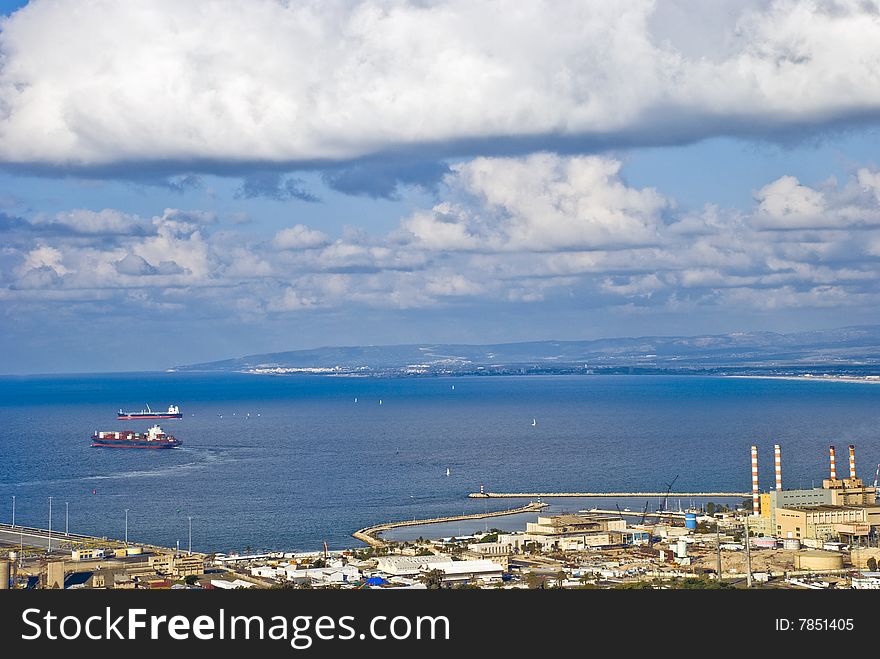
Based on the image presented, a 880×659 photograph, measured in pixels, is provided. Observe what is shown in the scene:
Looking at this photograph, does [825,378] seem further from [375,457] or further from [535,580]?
[535,580]

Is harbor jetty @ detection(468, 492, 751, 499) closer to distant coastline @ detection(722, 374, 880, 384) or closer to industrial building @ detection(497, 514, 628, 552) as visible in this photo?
industrial building @ detection(497, 514, 628, 552)

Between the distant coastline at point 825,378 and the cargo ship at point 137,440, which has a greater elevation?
the distant coastline at point 825,378

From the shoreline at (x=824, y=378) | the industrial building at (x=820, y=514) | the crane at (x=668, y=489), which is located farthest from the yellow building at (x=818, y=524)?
the shoreline at (x=824, y=378)

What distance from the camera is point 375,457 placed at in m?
60.8

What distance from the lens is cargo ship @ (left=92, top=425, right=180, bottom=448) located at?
70375 millimetres

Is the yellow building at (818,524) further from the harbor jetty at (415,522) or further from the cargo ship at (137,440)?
the cargo ship at (137,440)

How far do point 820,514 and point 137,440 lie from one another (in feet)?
149

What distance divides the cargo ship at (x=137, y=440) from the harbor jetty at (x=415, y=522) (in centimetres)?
3139

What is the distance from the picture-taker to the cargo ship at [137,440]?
231ft

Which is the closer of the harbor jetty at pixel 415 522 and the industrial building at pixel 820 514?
the industrial building at pixel 820 514

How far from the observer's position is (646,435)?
230 ft

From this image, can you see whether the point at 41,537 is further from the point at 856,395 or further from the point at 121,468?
the point at 856,395

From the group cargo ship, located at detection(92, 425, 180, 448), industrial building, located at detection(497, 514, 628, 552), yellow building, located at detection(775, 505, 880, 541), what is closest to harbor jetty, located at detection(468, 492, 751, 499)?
industrial building, located at detection(497, 514, 628, 552)

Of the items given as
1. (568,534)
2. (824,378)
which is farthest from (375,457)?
(824,378)
